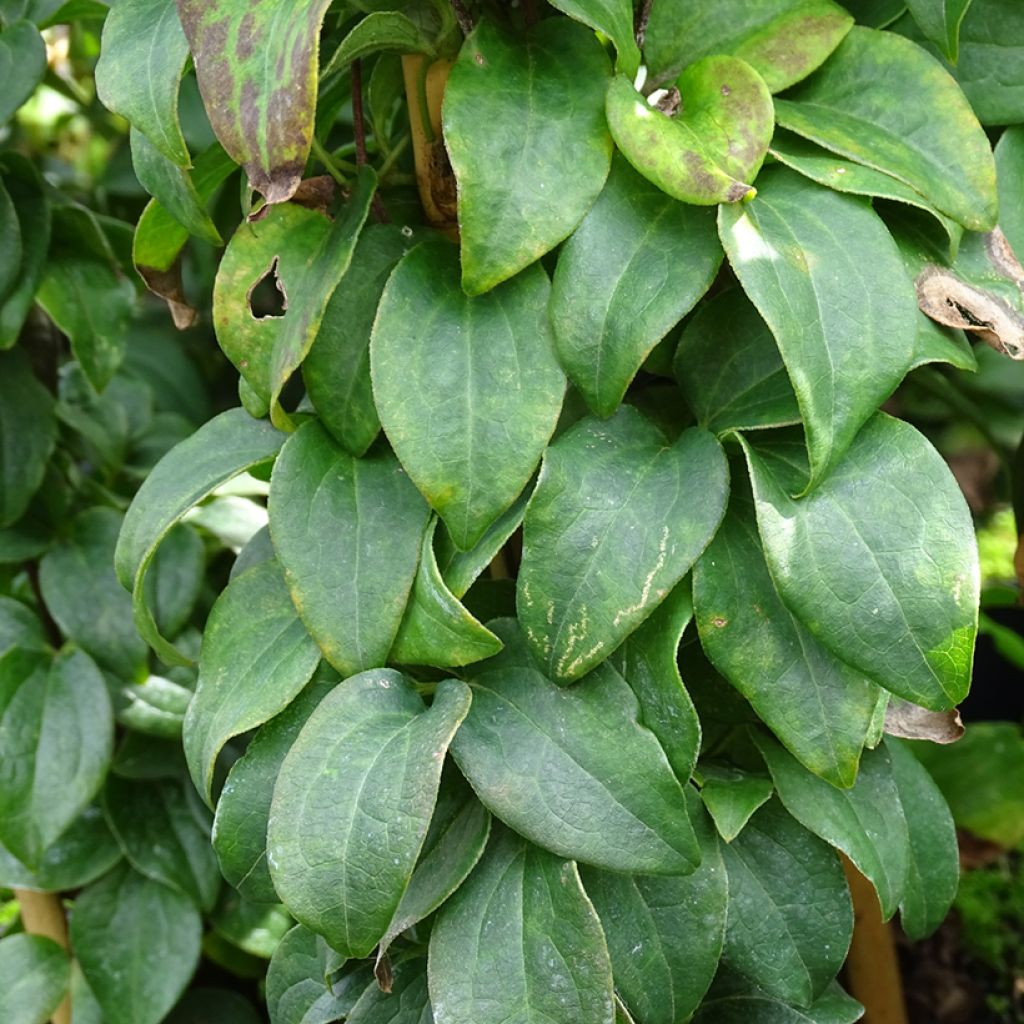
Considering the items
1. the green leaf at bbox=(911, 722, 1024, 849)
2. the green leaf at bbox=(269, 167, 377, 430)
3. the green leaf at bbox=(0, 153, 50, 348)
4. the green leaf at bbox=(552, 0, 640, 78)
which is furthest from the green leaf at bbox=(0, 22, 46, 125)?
the green leaf at bbox=(911, 722, 1024, 849)

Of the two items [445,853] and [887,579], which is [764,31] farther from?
[445,853]

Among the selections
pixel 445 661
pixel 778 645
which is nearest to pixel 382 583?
pixel 445 661

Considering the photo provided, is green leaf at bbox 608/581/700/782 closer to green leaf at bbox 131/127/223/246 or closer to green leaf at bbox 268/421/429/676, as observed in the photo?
green leaf at bbox 268/421/429/676

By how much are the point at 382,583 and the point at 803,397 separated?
237mm

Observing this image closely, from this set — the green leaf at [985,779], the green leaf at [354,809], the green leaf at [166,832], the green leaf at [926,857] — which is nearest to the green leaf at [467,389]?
the green leaf at [354,809]

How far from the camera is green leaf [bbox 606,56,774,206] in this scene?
567mm

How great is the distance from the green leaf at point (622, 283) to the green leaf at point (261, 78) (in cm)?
14

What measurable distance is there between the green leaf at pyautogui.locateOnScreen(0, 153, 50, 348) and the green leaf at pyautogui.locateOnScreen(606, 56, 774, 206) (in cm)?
57

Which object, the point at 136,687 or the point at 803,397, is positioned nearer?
the point at 803,397

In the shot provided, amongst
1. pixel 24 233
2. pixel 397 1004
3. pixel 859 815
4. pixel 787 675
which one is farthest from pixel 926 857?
pixel 24 233

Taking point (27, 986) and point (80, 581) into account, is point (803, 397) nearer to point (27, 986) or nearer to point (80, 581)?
point (80, 581)

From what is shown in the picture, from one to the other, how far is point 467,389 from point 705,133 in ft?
0.56

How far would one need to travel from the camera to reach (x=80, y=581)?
1.02m

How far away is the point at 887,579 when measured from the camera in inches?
22.6
